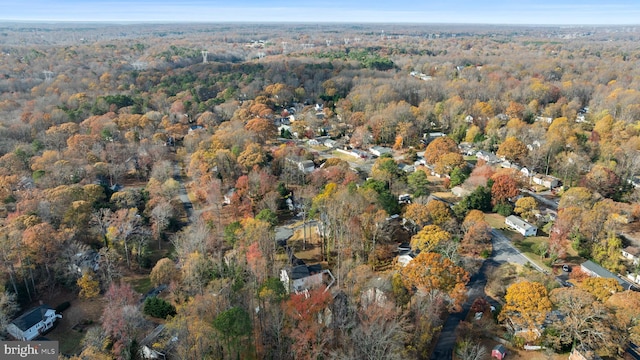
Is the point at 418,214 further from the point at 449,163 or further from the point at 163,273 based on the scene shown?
the point at 163,273

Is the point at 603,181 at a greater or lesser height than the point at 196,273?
greater

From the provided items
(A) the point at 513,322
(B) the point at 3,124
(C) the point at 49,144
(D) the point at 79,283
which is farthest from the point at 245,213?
(B) the point at 3,124

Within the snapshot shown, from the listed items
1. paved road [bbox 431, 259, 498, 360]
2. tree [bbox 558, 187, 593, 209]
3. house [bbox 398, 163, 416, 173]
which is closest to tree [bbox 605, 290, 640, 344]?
paved road [bbox 431, 259, 498, 360]

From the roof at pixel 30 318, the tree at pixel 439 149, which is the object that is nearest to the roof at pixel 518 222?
the tree at pixel 439 149

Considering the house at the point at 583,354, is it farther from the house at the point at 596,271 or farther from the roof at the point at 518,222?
the roof at the point at 518,222

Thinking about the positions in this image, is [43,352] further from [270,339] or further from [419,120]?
[419,120]

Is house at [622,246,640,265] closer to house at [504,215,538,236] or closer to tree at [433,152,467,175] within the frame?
house at [504,215,538,236]

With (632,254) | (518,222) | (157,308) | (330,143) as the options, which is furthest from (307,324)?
(330,143)
